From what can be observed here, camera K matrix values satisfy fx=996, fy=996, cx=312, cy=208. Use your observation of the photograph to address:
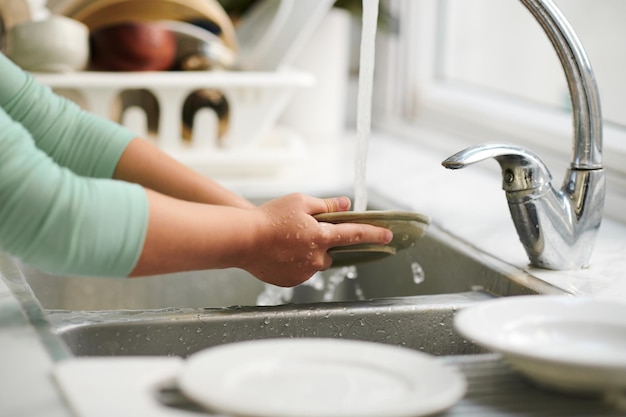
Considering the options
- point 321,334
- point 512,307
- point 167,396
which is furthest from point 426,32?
point 167,396

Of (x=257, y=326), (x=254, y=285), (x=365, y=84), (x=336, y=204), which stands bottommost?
(x=254, y=285)

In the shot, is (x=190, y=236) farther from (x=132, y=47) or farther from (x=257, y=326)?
(x=132, y=47)

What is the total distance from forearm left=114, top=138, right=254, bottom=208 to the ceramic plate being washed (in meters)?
0.14

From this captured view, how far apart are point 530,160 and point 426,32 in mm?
1048

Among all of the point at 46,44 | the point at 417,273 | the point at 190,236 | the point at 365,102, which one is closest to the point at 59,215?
the point at 190,236

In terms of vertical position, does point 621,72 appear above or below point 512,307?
above

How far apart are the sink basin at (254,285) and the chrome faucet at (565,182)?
163 mm

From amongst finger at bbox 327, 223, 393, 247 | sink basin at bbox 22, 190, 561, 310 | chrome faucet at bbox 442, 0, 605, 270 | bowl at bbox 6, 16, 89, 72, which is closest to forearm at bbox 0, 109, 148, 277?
finger at bbox 327, 223, 393, 247

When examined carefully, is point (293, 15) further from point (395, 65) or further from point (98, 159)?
point (98, 159)

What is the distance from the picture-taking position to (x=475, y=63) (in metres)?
1.99

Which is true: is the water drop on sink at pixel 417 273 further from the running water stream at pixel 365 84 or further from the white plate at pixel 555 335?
the white plate at pixel 555 335

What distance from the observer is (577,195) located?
978 mm

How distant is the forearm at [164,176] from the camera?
40.7 inches

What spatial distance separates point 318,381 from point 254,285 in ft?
2.47
